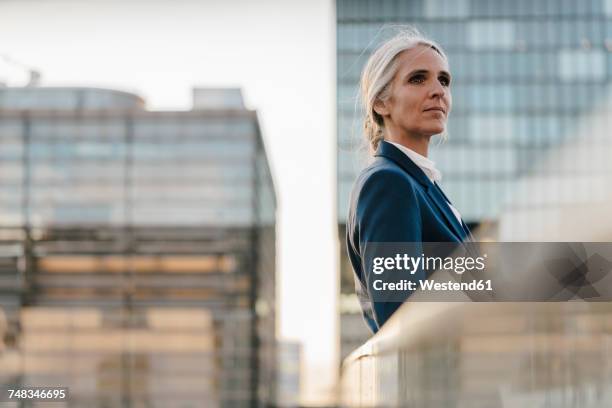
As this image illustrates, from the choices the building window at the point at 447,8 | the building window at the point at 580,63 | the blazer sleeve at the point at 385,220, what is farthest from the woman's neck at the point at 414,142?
the building window at the point at 580,63

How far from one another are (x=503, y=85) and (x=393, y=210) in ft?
90.4

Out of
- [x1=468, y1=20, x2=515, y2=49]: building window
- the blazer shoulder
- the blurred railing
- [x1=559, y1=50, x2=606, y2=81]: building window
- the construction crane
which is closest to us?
the blurred railing

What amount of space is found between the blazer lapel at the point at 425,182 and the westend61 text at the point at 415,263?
37 millimetres

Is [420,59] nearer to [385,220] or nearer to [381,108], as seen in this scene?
[381,108]

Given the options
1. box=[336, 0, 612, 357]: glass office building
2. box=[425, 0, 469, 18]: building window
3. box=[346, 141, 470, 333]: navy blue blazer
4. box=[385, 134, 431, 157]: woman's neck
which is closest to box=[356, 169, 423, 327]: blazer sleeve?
box=[346, 141, 470, 333]: navy blue blazer

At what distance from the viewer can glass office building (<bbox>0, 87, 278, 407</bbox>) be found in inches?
1492

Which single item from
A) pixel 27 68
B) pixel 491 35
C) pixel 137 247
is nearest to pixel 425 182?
pixel 27 68

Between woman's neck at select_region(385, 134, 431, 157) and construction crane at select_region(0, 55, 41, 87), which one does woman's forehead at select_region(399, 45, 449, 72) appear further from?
construction crane at select_region(0, 55, 41, 87)

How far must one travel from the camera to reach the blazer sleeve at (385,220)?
1049 millimetres

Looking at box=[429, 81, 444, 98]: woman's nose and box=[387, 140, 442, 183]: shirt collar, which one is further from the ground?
box=[429, 81, 444, 98]: woman's nose

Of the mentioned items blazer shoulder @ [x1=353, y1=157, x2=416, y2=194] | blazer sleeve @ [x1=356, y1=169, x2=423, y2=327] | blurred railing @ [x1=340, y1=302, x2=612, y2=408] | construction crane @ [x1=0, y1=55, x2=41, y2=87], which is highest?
construction crane @ [x1=0, y1=55, x2=41, y2=87]

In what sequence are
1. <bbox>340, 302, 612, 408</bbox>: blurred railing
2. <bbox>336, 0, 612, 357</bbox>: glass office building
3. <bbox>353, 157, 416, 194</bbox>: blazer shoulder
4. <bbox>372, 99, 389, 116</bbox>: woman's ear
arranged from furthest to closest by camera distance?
<bbox>336, 0, 612, 357</bbox>: glass office building < <bbox>372, 99, 389, 116</bbox>: woman's ear < <bbox>353, 157, 416, 194</bbox>: blazer shoulder < <bbox>340, 302, 612, 408</bbox>: blurred railing

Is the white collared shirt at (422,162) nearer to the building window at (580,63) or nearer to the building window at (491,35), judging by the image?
the building window at (491,35)

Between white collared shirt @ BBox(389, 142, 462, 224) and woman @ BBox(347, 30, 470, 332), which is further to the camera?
white collared shirt @ BBox(389, 142, 462, 224)
